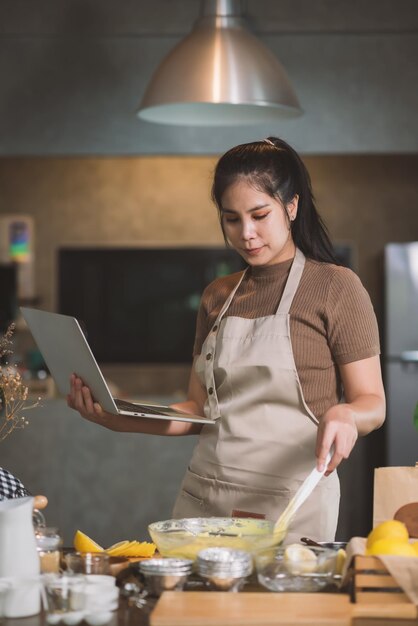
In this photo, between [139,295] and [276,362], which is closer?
[276,362]

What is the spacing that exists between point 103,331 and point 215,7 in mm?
2854

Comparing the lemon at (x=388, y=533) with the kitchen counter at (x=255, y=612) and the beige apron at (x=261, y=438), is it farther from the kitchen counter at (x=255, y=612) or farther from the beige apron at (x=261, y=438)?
the beige apron at (x=261, y=438)

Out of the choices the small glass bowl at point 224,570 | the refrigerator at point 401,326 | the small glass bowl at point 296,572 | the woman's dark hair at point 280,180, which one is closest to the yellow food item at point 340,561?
the small glass bowl at point 296,572

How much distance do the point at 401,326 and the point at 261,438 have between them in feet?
9.52

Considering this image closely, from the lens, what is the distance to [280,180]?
2072 mm

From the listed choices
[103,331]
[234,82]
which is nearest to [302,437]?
[234,82]

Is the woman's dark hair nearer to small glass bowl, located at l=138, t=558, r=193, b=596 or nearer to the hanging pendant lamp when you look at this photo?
small glass bowl, located at l=138, t=558, r=193, b=596

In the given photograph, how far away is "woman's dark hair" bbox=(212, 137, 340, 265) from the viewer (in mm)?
2061

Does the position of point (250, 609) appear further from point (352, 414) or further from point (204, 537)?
point (352, 414)

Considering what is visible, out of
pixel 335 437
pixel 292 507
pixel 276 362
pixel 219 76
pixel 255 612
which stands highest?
pixel 219 76

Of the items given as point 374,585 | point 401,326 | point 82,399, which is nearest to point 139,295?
point 401,326

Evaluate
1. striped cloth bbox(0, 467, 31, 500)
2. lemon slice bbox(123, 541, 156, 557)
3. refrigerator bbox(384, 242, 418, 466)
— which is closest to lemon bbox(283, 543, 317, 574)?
lemon slice bbox(123, 541, 156, 557)

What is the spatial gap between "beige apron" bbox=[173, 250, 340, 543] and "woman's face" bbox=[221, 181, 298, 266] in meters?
0.08

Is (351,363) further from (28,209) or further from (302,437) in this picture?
(28,209)
